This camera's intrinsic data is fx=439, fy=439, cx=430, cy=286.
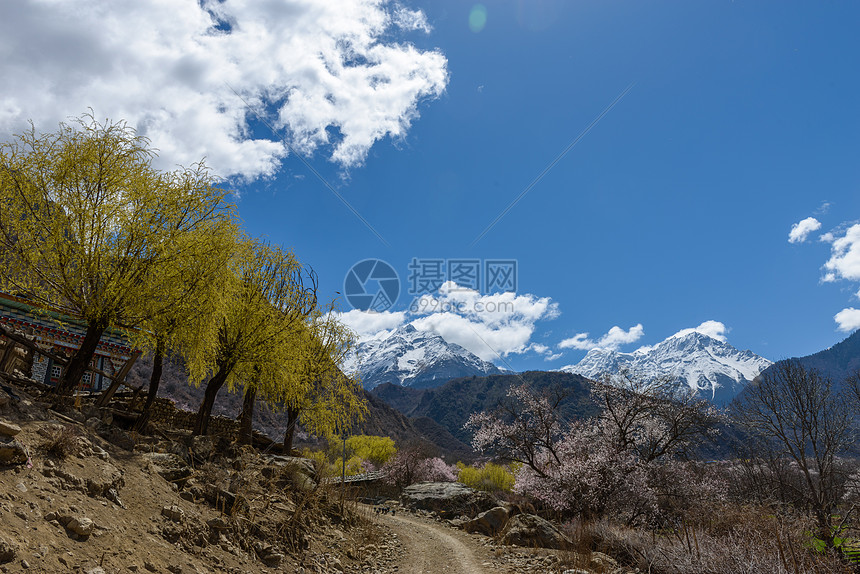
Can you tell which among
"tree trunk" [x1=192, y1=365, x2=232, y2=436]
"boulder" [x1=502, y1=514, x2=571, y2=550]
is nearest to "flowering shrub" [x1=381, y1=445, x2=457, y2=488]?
"boulder" [x1=502, y1=514, x2=571, y2=550]

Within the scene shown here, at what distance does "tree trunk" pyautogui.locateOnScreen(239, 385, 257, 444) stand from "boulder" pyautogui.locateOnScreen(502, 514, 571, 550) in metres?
9.49

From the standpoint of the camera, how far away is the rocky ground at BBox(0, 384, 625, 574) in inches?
198

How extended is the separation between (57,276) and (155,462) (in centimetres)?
476

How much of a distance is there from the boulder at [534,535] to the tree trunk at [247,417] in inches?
374

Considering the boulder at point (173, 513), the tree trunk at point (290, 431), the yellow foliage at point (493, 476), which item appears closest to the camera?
the boulder at point (173, 513)

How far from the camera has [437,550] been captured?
13344mm

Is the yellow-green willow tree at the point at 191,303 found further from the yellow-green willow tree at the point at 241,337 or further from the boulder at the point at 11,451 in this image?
the boulder at the point at 11,451

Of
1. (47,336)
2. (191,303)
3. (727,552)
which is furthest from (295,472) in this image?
(47,336)

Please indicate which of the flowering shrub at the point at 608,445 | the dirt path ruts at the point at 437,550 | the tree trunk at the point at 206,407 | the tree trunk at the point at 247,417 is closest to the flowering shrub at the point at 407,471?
the flowering shrub at the point at 608,445

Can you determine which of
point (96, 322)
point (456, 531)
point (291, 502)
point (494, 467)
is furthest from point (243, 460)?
point (494, 467)

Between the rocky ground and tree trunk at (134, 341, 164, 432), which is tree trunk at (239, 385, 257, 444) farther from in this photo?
tree trunk at (134, 341, 164, 432)

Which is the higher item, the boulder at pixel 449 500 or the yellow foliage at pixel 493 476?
the boulder at pixel 449 500

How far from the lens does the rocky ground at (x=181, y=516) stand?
5.03 metres

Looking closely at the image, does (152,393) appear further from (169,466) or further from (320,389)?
(320,389)
